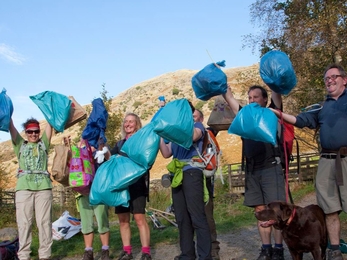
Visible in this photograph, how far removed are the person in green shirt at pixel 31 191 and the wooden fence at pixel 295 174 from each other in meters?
11.6

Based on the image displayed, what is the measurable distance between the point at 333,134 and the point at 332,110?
0.25 m

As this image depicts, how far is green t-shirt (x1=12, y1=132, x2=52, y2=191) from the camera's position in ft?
16.8

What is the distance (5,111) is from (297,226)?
3.53 meters

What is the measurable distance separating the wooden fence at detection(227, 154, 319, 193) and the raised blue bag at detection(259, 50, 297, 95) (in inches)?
471

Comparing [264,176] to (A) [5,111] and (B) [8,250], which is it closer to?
(A) [5,111]

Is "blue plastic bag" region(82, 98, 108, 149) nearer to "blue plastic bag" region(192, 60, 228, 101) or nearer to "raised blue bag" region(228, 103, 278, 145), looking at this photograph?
"blue plastic bag" region(192, 60, 228, 101)

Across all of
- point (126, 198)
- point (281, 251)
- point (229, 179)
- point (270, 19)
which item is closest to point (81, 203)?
point (126, 198)

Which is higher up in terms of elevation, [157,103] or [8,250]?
[157,103]

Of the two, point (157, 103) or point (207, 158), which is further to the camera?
point (157, 103)

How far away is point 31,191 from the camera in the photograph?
5.12m

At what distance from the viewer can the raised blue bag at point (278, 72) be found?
416 cm

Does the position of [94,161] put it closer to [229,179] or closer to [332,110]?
[332,110]

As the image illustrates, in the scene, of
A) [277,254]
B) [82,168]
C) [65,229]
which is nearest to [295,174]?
[65,229]

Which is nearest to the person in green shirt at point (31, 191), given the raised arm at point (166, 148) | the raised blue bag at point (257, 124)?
the raised arm at point (166, 148)
